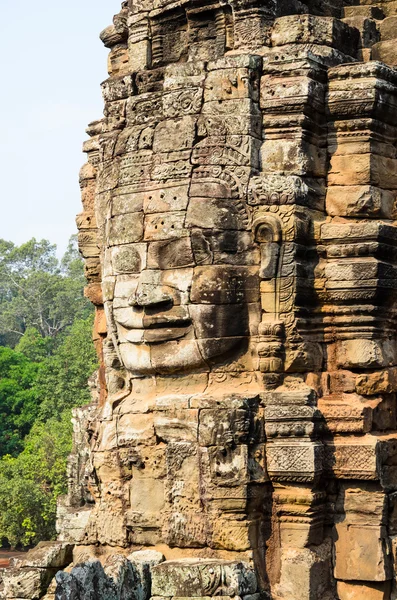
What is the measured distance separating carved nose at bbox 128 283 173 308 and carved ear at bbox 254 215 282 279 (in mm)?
903

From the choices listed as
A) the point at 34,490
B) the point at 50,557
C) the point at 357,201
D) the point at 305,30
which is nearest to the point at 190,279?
the point at 357,201

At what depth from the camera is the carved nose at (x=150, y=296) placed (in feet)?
38.9

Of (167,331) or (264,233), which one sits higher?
(264,233)

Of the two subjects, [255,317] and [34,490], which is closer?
[255,317]

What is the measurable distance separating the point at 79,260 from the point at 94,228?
2256 inches

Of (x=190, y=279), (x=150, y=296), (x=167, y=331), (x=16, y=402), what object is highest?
(x=16, y=402)

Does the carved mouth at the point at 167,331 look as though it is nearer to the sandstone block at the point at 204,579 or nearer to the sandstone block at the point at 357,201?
the sandstone block at the point at 357,201

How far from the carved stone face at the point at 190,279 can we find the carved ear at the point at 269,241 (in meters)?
0.12

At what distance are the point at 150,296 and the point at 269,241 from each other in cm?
122

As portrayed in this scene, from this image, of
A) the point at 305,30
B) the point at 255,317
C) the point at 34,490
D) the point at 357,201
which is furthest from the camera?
the point at 34,490

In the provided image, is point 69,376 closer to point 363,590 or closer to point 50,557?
point 50,557

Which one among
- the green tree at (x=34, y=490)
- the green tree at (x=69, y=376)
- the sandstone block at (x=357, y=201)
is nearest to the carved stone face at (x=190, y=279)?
the sandstone block at (x=357, y=201)

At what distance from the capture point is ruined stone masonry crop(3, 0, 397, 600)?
1155 cm

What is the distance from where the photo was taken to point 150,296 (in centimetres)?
1188
